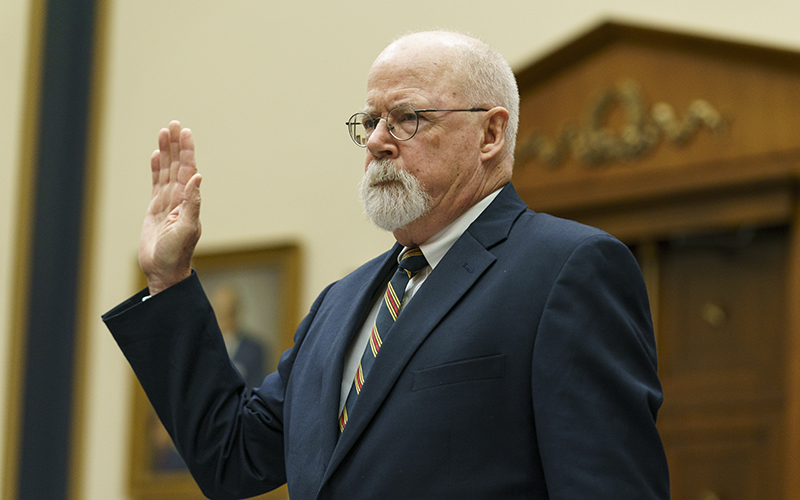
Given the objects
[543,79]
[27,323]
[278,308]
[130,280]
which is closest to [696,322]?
[543,79]

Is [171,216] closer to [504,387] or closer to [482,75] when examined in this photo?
[482,75]

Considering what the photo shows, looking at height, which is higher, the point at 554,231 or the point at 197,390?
the point at 554,231

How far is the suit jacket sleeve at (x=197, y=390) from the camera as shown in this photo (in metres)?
2.64

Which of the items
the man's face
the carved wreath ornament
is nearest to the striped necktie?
the man's face

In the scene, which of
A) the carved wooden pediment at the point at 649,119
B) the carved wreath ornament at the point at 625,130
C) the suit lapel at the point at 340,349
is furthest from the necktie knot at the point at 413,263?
the carved wreath ornament at the point at 625,130

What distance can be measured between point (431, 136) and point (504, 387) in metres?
0.72

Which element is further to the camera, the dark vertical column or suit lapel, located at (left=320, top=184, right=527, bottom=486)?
the dark vertical column

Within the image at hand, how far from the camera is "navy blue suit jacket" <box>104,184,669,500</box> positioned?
2098 millimetres

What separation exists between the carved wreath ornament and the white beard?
369 centimetres

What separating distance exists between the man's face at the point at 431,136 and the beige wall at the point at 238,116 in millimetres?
4196

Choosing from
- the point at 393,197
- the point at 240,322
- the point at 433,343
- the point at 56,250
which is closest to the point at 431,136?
the point at 393,197

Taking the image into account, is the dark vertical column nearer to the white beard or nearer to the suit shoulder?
the white beard

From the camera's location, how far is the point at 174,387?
2635mm

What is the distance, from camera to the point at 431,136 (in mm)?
2568
